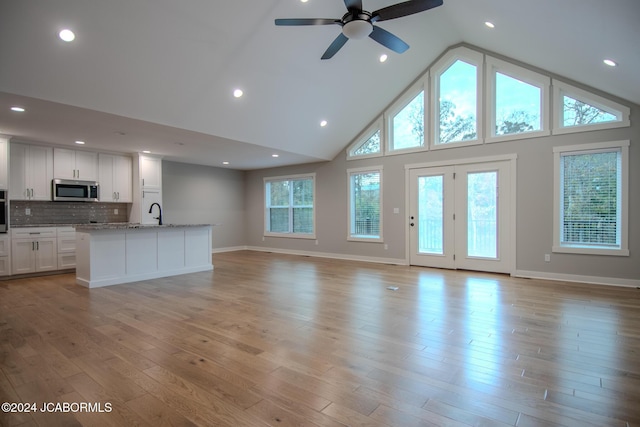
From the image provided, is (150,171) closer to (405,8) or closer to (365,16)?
(365,16)

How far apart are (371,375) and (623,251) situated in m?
4.93

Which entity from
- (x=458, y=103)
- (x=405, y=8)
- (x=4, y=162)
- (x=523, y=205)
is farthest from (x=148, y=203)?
(x=523, y=205)

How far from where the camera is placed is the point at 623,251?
490cm

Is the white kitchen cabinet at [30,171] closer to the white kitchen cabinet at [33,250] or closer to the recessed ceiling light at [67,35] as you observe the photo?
the white kitchen cabinet at [33,250]

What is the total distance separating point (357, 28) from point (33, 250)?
21.6 ft

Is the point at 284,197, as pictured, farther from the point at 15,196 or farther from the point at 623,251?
the point at 623,251

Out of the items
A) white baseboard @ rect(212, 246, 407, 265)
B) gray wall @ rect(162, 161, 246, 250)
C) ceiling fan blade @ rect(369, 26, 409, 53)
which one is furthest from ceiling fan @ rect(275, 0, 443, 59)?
gray wall @ rect(162, 161, 246, 250)

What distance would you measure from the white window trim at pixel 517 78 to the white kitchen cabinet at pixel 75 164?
7.80 meters

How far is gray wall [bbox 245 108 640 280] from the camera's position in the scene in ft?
16.1

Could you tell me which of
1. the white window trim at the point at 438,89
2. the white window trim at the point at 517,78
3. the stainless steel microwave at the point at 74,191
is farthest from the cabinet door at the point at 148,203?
the white window trim at the point at 517,78

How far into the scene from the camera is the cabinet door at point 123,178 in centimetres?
717

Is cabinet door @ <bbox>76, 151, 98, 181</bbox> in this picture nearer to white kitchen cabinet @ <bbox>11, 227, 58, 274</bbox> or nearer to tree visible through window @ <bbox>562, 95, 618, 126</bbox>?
white kitchen cabinet @ <bbox>11, 227, 58, 274</bbox>

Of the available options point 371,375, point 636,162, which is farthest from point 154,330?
point 636,162

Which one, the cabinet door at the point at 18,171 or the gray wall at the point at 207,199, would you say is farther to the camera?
the gray wall at the point at 207,199
